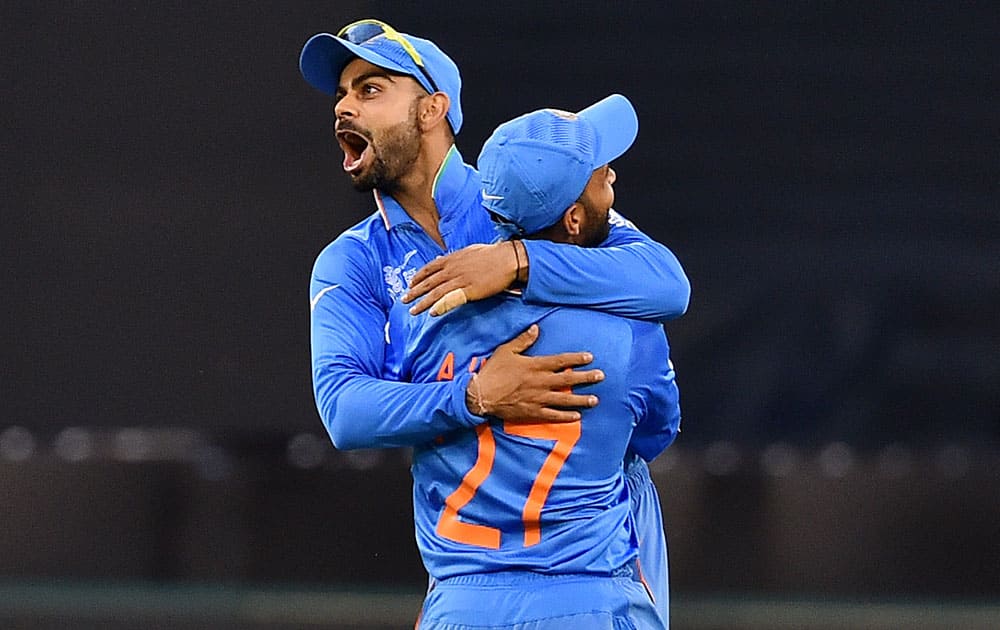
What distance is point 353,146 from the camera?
2.10 m

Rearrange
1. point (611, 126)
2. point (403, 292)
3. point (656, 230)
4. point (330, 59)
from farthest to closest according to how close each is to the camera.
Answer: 1. point (656, 230)
2. point (330, 59)
3. point (403, 292)
4. point (611, 126)

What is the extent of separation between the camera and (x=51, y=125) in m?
3.74

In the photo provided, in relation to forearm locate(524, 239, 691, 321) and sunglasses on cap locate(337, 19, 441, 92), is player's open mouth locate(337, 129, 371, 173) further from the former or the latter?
→ forearm locate(524, 239, 691, 321)

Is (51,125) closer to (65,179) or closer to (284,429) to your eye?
(65,179)

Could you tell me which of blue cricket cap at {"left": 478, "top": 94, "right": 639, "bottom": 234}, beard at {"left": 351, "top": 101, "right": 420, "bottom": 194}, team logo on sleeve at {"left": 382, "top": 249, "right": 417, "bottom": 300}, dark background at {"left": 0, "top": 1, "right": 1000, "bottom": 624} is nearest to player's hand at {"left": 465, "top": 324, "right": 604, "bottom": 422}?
blue cricket cap at {"left": 478, "top": 94, "right": 639, "bottom": 234}

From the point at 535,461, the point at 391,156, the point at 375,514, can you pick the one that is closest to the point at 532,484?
the point at 535,461

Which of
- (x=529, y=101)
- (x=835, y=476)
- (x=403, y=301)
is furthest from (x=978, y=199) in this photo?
(x=403, y=301)

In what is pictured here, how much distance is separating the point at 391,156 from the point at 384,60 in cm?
13

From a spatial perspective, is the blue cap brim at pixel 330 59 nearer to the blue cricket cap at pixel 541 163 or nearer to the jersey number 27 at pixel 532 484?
the blue cricket cap at pixel 541 163

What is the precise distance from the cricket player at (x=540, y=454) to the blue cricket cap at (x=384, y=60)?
0.32 meters

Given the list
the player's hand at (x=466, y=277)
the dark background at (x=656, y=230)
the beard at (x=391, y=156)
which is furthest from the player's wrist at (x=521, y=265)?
the dark background at (x=656, y=230)

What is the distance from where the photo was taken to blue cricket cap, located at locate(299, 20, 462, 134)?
2.07 meters

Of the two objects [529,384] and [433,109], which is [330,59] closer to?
[433,109]

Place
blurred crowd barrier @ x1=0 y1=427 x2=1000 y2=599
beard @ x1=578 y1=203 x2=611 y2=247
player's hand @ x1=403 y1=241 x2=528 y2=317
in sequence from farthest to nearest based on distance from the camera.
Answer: blurred crowd barrier @ x1=0 y1=427 x2=1000 y2=599 → beard @ x1=578 y1=203 x2=611 y2=247 → player's hand @ x1=403 y1=241 x2=528 y2=317
